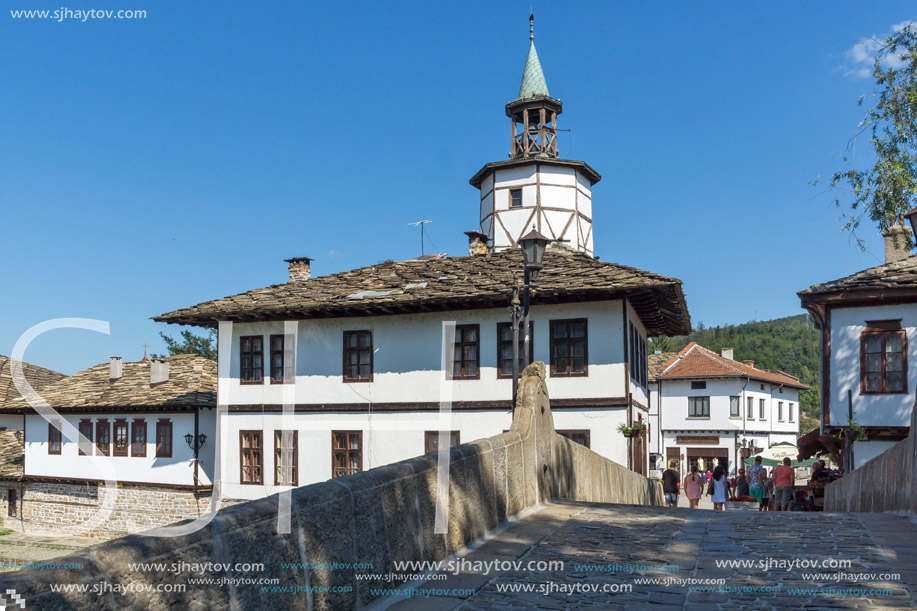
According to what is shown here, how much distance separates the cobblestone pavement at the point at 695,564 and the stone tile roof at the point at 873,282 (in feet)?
40.8

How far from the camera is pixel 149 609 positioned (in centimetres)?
309

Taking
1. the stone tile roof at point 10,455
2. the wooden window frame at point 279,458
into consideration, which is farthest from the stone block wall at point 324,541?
the stone tile roof at point 10,455

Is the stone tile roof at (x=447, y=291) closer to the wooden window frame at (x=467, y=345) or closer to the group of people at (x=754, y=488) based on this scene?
the wooden window frame at (x=467, y=345)

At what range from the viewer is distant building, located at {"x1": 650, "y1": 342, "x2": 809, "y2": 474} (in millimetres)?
45688

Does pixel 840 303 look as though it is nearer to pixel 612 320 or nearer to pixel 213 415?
pixel 612 320

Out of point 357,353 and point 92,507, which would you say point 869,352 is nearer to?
point 357,353

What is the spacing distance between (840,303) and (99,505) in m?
25.7

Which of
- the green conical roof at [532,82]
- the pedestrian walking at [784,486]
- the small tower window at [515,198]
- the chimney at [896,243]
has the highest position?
the green conical roof at [532,82]

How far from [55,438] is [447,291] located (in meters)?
18.9

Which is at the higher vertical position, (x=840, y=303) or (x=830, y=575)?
(x=840, y=303)

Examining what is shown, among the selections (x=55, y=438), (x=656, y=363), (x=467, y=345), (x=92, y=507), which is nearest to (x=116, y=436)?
(x=92, y=507)

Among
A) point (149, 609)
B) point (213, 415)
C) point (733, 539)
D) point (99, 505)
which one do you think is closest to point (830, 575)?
point (733, 539)

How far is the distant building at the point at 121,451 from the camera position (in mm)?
26609

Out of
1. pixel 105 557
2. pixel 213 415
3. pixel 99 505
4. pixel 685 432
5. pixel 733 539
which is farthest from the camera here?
pixel 685 432
